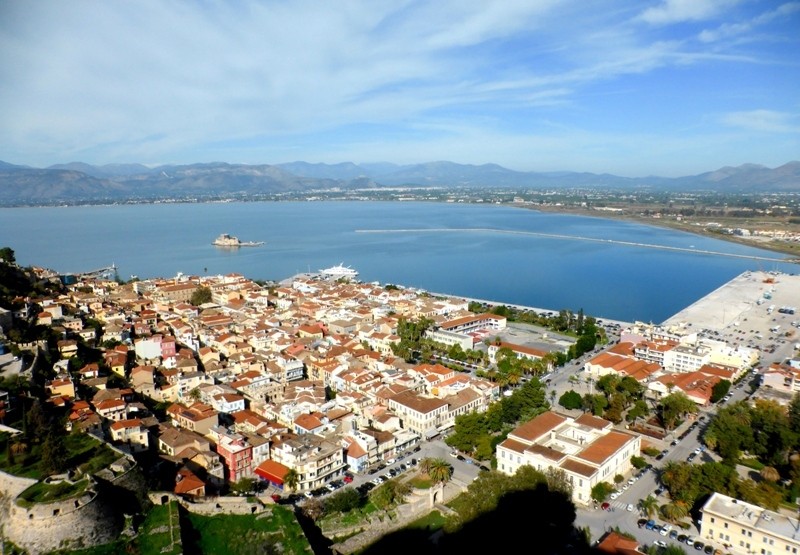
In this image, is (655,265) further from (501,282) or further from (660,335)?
(660,335)

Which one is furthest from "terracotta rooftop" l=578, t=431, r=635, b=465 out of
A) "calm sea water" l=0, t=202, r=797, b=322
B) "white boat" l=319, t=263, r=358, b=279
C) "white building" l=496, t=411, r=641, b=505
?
"white boat" l=319, t=263, r=358, b=279

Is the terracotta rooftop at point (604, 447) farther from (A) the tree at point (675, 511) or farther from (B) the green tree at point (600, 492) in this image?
(A) the tree at point (675, 511)

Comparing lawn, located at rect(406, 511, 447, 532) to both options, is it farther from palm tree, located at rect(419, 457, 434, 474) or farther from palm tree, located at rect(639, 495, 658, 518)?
palm tree, located at rect(639, 495, 658, 518)

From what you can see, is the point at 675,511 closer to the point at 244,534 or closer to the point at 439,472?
the point at 439,472

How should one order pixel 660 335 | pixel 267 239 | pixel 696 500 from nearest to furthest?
pixel 696 500 < pixel 660 335 < pixel 267 239

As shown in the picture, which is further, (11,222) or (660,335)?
(11,222)

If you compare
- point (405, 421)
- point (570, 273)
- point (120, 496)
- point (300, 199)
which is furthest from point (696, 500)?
point (300, 199)

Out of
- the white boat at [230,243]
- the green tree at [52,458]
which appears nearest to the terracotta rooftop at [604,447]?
the green tree at [52,458]
